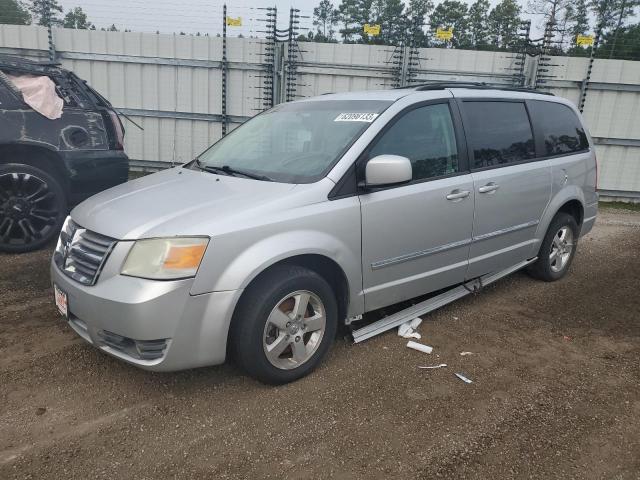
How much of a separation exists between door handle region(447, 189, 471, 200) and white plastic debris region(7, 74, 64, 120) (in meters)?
3.93

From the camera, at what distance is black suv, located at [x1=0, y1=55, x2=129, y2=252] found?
16.1ft

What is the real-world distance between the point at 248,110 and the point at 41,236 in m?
5.66

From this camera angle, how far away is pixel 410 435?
260 centimetres

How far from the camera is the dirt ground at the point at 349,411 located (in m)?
2.38

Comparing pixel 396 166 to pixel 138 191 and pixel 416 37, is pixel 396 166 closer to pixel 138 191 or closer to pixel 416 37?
pixel 138 191

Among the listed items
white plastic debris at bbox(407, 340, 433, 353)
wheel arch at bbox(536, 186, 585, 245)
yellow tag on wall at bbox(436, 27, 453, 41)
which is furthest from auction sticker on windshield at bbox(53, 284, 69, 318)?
yellow tag on wall at bbox(436, 27, 453, 41)

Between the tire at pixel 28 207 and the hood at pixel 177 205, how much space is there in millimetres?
2096

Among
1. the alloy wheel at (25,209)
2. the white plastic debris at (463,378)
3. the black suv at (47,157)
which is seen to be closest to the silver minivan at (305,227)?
the white plastic debris at (463,378)

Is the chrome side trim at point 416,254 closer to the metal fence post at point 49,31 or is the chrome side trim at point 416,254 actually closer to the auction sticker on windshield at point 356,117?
the auction sticker on windshield at point 356,117

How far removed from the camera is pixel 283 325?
2.92m

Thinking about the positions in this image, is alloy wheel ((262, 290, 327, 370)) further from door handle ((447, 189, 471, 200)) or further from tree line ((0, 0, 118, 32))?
tree line ((0, 0, 118, 32))

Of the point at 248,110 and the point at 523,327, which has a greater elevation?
the point at 248,110

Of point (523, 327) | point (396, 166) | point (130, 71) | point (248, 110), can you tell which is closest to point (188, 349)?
point (396, 166)

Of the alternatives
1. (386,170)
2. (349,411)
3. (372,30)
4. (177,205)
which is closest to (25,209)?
(177,205)
